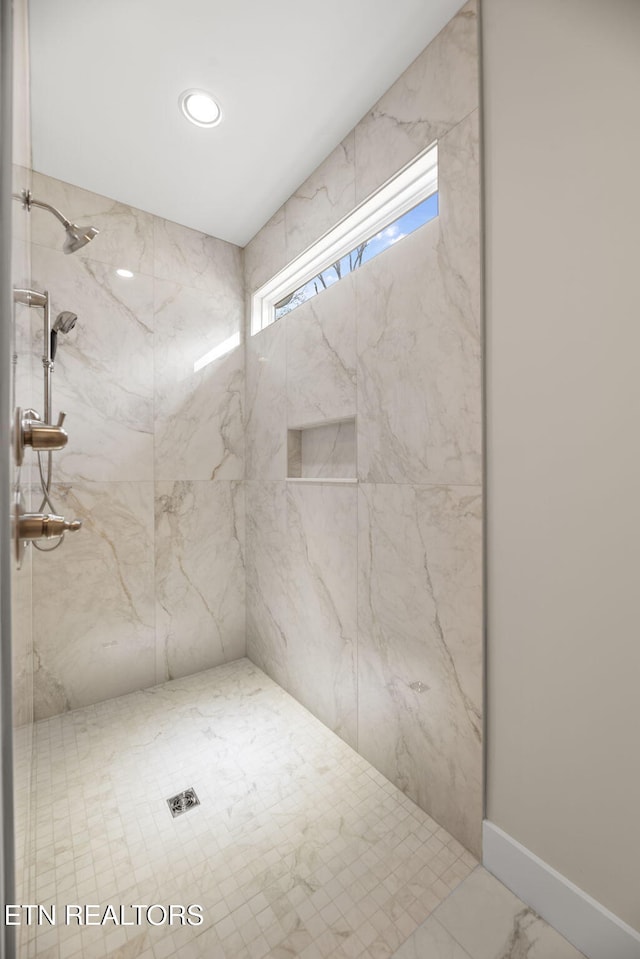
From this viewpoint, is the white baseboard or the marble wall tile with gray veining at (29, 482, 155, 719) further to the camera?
the marble wall tile with gray veining at (29, 482, 155, 719)

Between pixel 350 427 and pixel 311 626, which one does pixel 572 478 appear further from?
pixel 311 626

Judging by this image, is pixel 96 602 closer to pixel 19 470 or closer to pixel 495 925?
pixel 19 470

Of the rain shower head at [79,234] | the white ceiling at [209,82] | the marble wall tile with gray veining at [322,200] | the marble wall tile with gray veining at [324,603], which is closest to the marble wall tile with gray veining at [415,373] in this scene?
the marble wall tile with gray veining at [324,603]

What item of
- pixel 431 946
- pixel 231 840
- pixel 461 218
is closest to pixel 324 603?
pixel 231 840

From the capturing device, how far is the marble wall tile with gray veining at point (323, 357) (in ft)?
5.48

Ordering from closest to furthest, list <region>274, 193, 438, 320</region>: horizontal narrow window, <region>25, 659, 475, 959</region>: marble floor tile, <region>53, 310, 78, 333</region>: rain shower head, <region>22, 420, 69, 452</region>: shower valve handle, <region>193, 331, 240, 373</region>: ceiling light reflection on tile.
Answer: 1. <region>22, 420, 69, 452</region>: shower valve handle
2. <region>25, 659, 475, 959</region>: marble floor tile
3. <region>274, 193, 438, 320</region>: horizontal narrow window
4. <region>53, 310, 78, 333</region>: rain shower head
5. <region>193, 331, 240, 373</region>: ceiling light reflection on tile

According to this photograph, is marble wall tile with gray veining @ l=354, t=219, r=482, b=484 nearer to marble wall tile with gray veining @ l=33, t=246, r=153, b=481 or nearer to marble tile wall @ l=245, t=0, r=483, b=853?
marble tile wall @ l=245, t=0, r=483, b=853

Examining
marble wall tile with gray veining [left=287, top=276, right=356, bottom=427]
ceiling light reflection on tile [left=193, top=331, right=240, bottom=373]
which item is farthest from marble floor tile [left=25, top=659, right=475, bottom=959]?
ceiling light reflection on tile [left=193, top=331, right=240, bottom=373]

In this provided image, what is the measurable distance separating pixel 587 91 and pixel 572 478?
909 millimetres

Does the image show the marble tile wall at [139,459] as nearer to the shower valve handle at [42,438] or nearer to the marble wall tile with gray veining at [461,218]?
the shower valve handle at [42,438]

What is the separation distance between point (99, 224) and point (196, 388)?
3.06 feet

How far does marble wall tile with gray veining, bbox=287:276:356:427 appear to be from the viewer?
5.48 feet

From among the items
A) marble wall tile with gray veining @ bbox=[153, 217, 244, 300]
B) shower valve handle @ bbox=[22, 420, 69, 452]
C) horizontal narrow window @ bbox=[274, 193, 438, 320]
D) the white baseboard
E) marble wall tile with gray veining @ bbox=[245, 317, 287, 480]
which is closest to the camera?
shower valve handle @ bbox=[22, 420, 69, 452]

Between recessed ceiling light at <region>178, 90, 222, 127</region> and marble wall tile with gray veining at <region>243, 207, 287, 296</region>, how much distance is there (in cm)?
57
